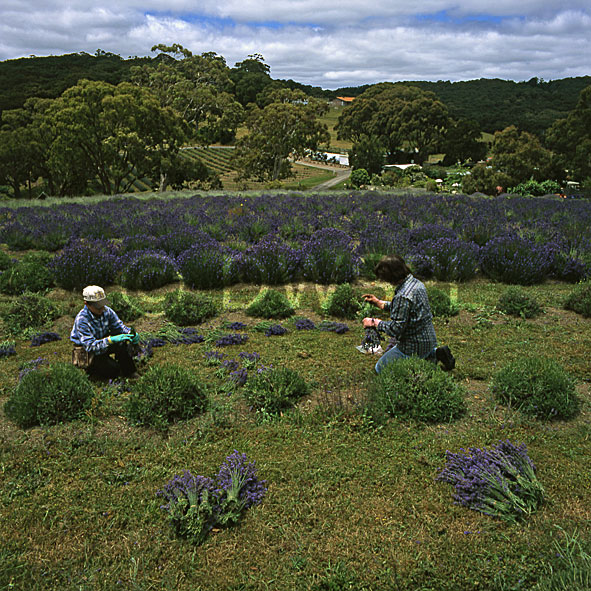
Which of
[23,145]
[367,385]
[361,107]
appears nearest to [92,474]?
[367,385]

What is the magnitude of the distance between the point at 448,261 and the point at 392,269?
435cm

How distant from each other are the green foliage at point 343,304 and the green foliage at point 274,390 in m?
2.47

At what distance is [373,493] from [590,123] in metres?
50.6

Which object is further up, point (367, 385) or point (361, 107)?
point (361, 107)

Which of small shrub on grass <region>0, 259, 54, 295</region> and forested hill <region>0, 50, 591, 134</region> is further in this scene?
forested hill <region>0, 50, 591, 134</region>

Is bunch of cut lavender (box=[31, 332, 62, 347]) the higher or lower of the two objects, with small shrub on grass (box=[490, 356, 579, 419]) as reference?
lower

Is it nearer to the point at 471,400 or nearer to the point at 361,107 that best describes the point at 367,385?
the point at 471,400

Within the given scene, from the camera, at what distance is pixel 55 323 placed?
22.5 feet

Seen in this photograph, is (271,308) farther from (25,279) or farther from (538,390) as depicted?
(25,279)

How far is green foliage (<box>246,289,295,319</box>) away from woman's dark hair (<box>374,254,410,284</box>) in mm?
2651

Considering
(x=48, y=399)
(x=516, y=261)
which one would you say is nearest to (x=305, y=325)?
(x=48, y=399)

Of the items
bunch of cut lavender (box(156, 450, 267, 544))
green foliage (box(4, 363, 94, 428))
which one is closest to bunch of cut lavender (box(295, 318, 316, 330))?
green foliage (box(4, 363, 94, 428))

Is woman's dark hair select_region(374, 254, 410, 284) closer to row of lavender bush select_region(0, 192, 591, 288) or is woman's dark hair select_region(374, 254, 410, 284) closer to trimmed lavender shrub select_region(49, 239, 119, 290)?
row of lavender bush select_region(0, 192, 591, 288)

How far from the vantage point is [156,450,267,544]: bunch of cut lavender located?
2.92 meters
